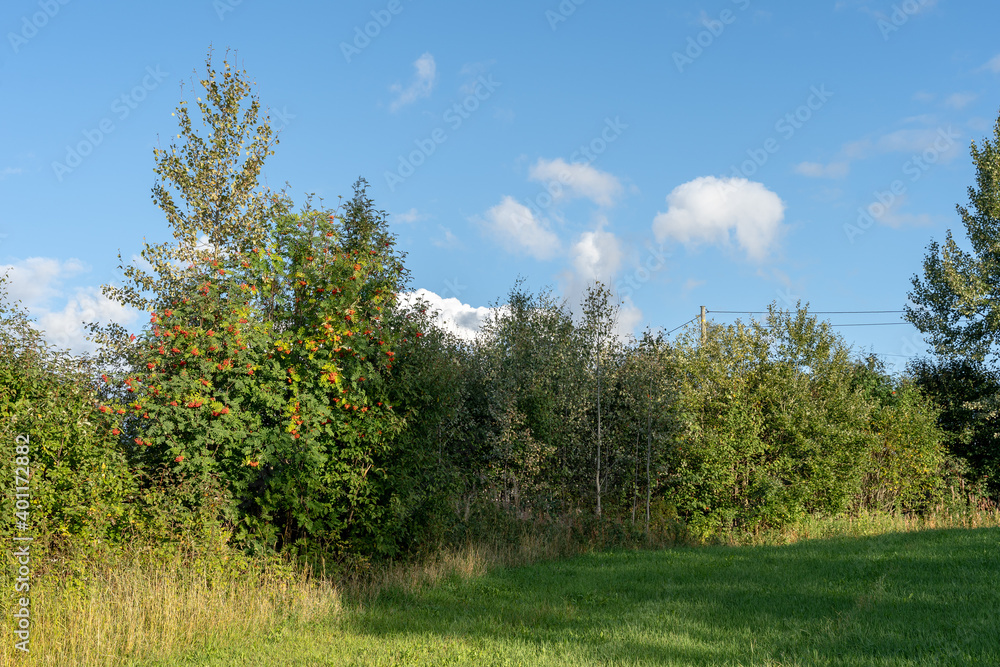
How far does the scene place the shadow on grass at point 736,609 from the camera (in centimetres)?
688

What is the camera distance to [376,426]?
1069 centimetres

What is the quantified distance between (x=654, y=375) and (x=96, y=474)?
491 inches

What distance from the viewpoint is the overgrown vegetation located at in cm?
882

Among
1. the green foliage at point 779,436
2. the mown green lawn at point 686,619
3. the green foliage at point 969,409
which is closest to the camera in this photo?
the mown green lawn at point 686,619

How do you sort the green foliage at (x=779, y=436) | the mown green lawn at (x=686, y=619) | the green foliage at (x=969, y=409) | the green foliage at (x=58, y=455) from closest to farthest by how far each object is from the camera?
the mown green lawn at (x=686, y=619) → the green foliage at (x=58, y=455) → the green foliage at (x=779, y=436) → the green foliage at (x=969, y=409)

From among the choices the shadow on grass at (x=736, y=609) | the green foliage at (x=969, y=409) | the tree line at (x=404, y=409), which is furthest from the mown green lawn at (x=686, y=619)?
the green foliage at (x=969, y=409)

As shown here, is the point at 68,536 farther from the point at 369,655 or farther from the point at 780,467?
the point at 780,467

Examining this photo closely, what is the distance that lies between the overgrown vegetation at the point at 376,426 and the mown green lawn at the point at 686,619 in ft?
4.85

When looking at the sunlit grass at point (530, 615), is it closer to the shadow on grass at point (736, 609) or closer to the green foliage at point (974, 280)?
the shadow on grass at point (736, 609)

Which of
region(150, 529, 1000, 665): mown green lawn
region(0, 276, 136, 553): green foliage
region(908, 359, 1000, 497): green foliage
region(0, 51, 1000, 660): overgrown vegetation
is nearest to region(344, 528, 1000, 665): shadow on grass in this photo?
region(150, 529, 1000, 665): mown green lawn

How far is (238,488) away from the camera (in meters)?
9.97

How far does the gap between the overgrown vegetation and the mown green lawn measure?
148 cm

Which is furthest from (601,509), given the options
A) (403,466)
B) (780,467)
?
(403,466)

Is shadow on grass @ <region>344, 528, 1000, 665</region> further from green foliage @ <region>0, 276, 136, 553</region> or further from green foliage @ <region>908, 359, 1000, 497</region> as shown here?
green foliage @ <region>908, 359, 1000, 497</region>
